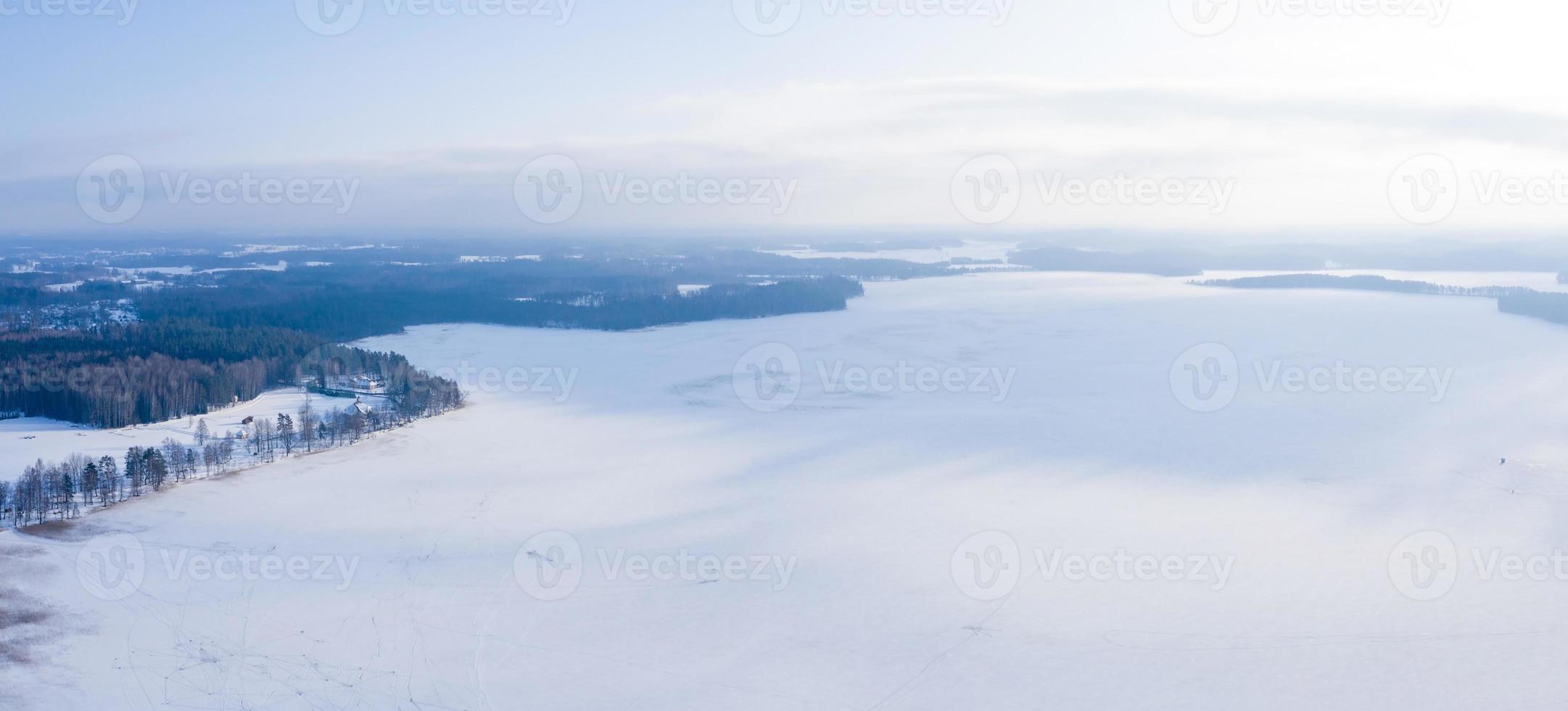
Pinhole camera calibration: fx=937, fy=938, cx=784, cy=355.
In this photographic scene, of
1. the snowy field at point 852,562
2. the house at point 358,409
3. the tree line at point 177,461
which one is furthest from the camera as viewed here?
the house at point 358,409

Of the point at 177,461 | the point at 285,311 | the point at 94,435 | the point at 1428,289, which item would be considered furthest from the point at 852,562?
the point at 1428,289

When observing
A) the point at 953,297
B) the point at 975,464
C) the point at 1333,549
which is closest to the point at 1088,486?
the point at 975,464

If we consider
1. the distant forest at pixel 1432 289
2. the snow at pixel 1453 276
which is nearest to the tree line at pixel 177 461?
the distant forest at pixel 1432 289

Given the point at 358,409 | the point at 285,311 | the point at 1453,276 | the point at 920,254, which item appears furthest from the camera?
the point at 920,254

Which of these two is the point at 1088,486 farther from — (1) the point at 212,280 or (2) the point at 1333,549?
(1) the point at 212,280

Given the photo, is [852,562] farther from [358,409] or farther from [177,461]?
[358,409]

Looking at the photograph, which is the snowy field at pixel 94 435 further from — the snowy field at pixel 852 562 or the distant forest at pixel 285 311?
→ the snowy field at pixel 852 562
